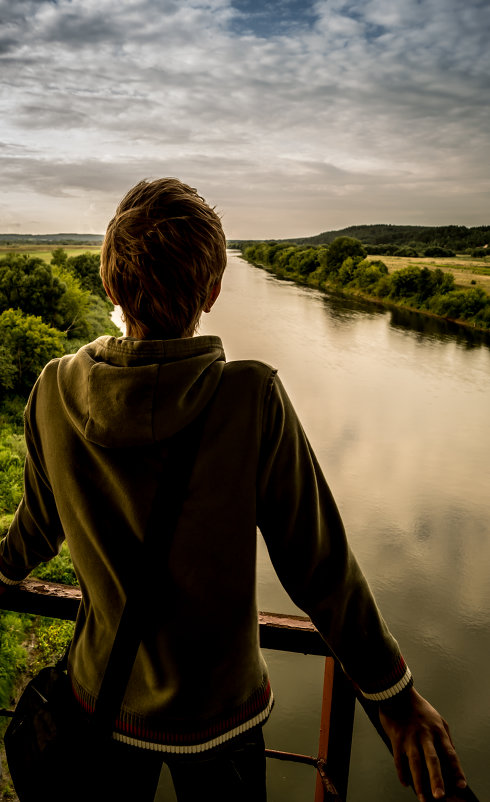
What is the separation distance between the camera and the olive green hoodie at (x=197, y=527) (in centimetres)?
68

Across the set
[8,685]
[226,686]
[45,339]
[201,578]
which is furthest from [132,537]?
[45,339]

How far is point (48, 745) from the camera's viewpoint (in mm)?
753

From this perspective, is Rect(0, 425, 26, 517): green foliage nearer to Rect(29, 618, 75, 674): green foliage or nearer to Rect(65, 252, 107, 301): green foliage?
Rect(29, 618, 75, 674): green foliage

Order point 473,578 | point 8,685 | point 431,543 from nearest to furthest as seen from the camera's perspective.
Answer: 1. point 8,685
2. point 473,578
3. point 431,543

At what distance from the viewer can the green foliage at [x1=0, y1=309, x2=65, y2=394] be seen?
57.0 ft

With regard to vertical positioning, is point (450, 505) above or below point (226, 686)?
below

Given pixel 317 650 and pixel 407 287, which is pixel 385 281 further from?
pixel 317 650

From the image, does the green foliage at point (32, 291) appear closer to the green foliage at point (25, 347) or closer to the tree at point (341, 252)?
the green foliage at point (25, 347)

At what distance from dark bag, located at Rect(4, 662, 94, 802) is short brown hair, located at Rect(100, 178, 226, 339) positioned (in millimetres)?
632

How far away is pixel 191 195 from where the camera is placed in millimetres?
748

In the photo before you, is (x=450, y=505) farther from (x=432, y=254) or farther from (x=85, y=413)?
(x=432, y=254)

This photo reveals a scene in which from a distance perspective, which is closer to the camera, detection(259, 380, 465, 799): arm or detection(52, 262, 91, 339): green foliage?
detection(259, 380, 465, 799): arm

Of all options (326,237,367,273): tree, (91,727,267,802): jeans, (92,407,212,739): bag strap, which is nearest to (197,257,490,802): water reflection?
(91,727,267,802): jeans

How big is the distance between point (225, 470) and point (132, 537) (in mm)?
185
